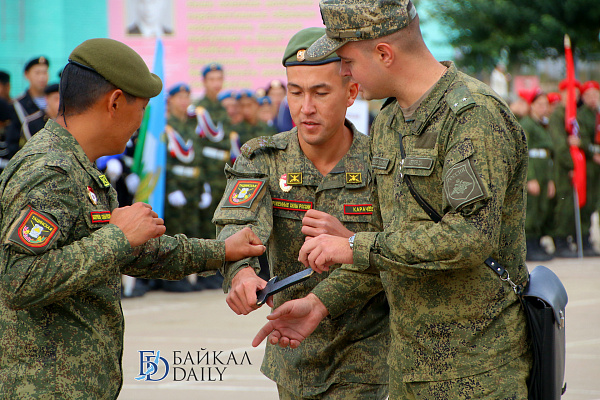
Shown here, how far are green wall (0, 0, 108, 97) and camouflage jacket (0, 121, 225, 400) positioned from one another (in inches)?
616

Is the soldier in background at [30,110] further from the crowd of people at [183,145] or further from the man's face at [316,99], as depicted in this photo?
the man's face at [316,99]

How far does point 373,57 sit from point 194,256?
1.18 metres

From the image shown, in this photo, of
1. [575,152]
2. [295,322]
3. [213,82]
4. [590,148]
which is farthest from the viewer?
[590,148]

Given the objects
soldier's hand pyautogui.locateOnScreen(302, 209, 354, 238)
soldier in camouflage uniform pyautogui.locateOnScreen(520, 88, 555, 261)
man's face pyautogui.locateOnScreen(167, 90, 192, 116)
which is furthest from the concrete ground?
soldier's hand pyautogui.locateOnScreen(302, 209, 354, 238)

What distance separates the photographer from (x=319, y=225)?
2914 mm

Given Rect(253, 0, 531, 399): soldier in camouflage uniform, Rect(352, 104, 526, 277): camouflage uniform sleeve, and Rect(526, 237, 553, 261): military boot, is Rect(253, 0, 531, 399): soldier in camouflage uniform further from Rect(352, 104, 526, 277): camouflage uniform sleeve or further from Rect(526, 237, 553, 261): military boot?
Rect(526, 237, 553, 261): military boot

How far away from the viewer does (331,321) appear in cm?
333

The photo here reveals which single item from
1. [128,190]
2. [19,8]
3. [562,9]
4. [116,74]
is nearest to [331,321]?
[116,74]

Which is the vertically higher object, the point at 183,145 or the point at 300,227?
the point at 300,227

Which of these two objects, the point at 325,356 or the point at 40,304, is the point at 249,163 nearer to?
→ the point at 325,356

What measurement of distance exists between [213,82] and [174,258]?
791 centimetres

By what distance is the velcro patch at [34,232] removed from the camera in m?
2.33

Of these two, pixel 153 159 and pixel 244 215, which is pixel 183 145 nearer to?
pixel 153 159

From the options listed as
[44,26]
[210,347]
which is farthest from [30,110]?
[44,26]
